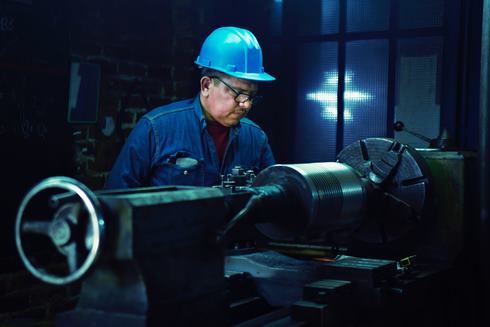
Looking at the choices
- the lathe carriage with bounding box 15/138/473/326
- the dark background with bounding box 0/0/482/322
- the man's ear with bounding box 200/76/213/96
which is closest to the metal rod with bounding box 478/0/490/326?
the lathe carriage with bounding box 15/138/473/326

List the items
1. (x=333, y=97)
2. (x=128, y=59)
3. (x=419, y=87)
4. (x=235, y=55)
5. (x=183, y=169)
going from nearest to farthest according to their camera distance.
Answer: (x=235, y=55) < (x=183, y=169) < (x=419, y=87) < (x=128, y=59) < (x=333, y=97)

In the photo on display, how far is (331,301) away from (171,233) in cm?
52

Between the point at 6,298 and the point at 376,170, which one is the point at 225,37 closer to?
the point at 376,170

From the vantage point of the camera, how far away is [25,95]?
327 centimetres

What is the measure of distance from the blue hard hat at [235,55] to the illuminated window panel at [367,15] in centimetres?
123

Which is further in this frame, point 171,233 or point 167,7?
point 167,7

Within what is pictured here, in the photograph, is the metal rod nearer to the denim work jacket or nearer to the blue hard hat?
the blue hard hat

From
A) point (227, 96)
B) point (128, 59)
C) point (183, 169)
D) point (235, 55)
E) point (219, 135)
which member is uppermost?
point (128, 59)

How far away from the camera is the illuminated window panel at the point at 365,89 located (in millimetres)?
3809

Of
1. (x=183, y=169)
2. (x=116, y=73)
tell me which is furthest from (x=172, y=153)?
(x=116, y=73)

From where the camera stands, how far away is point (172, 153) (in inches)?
113

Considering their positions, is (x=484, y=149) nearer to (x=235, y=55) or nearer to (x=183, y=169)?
(x=235, y=55)

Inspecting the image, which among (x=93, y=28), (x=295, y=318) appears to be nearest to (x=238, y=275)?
(x=295, y=318)

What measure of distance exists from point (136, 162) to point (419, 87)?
5.19ft
